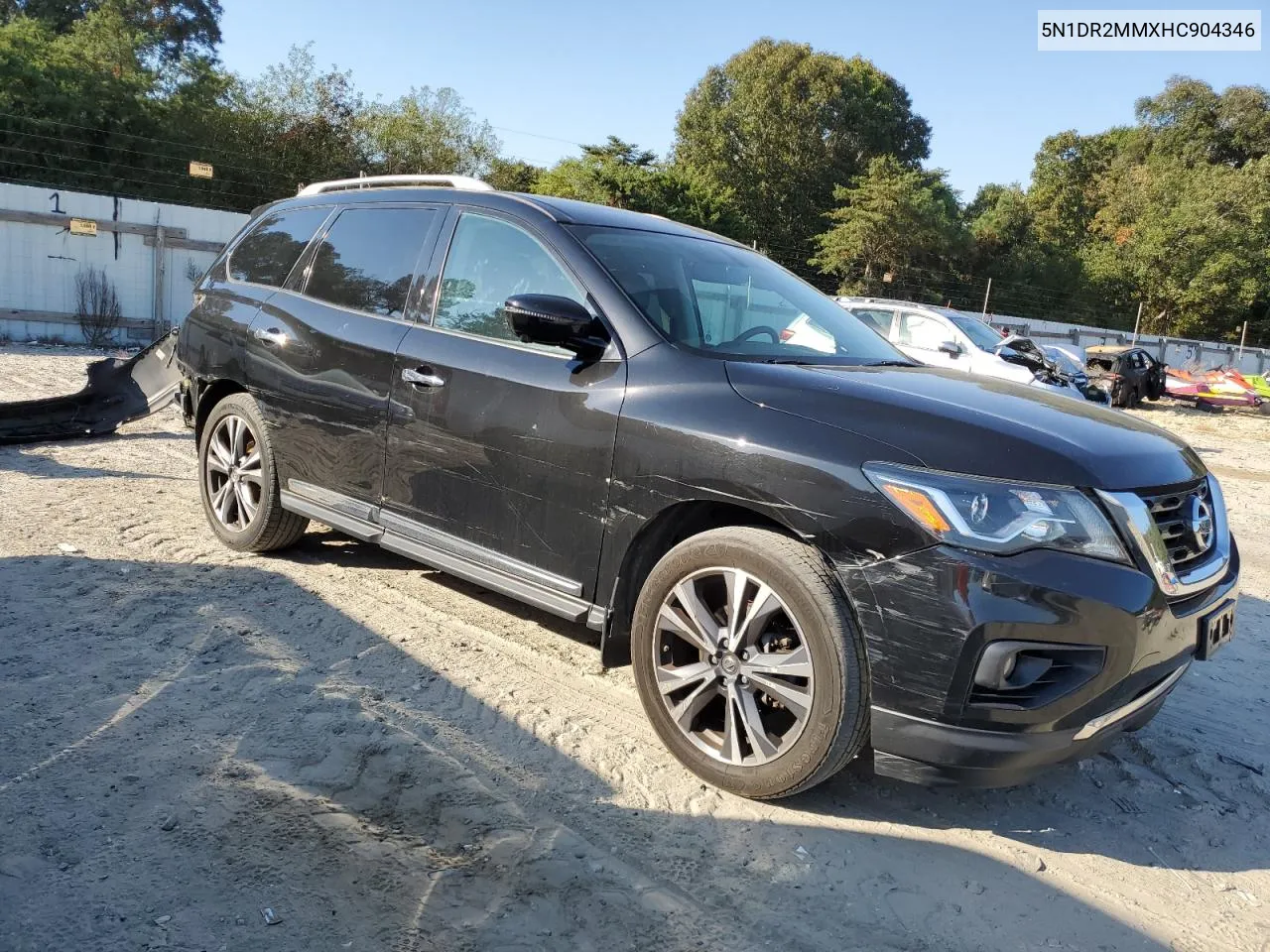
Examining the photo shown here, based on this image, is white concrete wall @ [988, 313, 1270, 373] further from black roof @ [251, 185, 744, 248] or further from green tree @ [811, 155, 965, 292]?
black roof @ [251, 185, 744, 248]

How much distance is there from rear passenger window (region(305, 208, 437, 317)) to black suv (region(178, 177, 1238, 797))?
17mm

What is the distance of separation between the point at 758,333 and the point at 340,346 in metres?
1.91

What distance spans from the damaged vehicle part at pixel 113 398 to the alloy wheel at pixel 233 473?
2.86 meters

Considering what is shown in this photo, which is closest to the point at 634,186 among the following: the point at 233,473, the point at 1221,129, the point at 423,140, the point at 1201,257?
the point at 423,140

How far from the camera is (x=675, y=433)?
2990 millimetres

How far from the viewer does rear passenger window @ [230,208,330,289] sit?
4.77m

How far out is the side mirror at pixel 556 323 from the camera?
10.3ft

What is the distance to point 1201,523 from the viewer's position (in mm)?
2898

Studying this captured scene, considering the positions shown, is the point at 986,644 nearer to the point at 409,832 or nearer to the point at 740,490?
the point at 740,490

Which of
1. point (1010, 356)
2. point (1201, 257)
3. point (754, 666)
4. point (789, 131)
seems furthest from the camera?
point (789, 131)

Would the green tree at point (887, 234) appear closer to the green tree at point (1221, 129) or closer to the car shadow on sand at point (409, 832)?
the green tree at point (1221, 129)

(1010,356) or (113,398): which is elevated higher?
(1010,356)

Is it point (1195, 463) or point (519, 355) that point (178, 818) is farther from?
point (1195, 463)

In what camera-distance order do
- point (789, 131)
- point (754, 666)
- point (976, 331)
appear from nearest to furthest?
point (754, 666) < point (976, 331) < point (789, 131)
